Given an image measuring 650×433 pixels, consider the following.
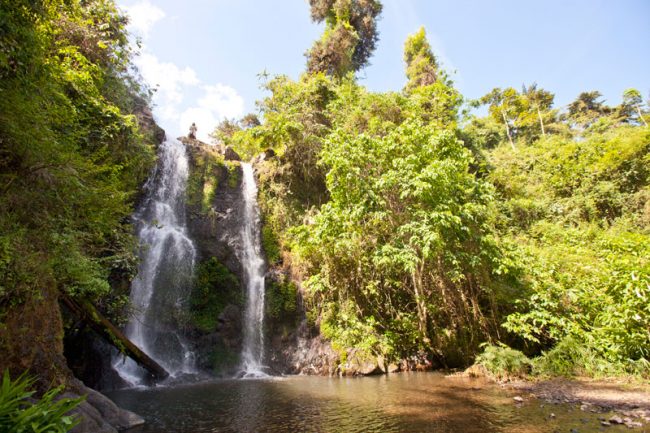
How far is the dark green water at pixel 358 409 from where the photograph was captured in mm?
5082

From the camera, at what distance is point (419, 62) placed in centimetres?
2588

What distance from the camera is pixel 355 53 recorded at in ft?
89.2

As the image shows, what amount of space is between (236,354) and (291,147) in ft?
34.7

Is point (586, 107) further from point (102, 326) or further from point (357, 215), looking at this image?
point (102, 326)

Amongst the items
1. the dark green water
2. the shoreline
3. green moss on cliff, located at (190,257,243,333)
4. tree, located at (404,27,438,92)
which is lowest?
the dark green water

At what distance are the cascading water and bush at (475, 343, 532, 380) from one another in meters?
10.4

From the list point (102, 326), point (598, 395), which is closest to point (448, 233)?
point (598, 395)

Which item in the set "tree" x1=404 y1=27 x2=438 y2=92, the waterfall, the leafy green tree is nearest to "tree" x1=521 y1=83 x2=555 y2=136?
the leafy green tree

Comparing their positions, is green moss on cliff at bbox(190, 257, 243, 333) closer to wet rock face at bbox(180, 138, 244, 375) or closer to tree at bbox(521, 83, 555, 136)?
wet rock face at bbox(180, 138, 244, 375)

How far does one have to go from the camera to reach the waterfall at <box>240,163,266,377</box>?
46.4 feet

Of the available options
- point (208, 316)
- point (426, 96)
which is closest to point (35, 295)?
point (208, 316)

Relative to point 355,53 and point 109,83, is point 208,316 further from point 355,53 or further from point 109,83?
point 355,53

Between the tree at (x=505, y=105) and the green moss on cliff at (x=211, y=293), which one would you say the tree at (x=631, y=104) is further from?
the green moss on cliff at (x=211, y=293)

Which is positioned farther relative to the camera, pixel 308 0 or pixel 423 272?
pixel 308 0
